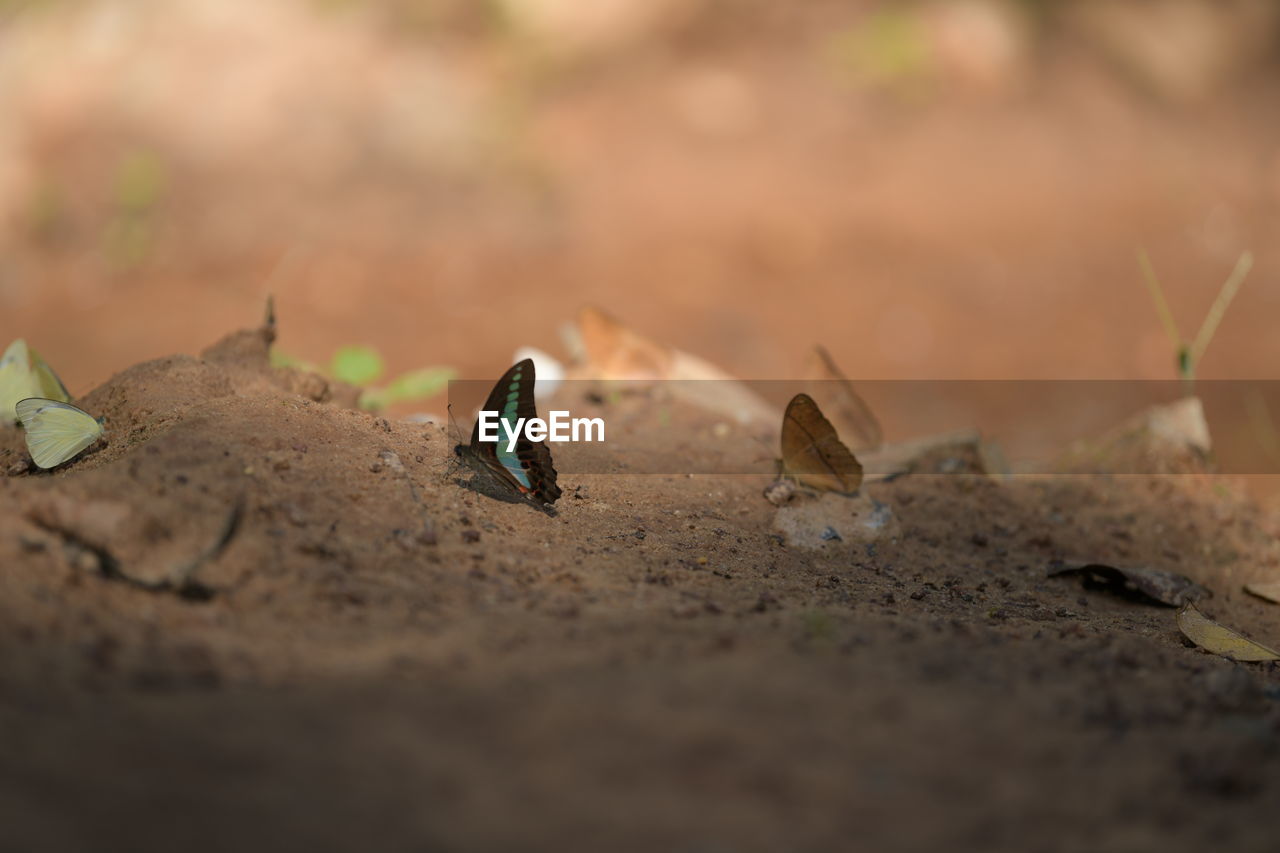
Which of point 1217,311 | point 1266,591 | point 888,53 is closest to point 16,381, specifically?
point 1266,591

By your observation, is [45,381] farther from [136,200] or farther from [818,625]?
[136,200]

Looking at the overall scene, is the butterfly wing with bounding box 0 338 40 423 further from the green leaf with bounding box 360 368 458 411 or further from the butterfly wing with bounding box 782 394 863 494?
the butterfly wing with bounding box 782 394 863 494

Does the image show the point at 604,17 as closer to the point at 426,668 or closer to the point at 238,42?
the point at 238,42

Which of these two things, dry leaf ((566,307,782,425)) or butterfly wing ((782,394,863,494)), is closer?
butterfly wing ((782,394,863,494))

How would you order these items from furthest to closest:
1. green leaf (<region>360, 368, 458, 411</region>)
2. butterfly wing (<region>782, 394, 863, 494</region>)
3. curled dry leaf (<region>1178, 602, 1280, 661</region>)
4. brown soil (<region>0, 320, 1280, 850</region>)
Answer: green leaf (<region>360, 368, 458, 411</region>) → butterfly wing (<region>782, 394, 863, 494</region>) → curled dry leaf (<region>1178, 602, 1280, 661</region>) → brown soil (<region>0, 320, 1280, 850</region>)

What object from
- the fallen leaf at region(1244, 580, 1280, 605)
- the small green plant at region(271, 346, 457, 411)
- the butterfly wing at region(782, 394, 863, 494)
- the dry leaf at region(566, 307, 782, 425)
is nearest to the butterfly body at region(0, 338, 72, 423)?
the small green plant at region(271, 346, 457, 411)
